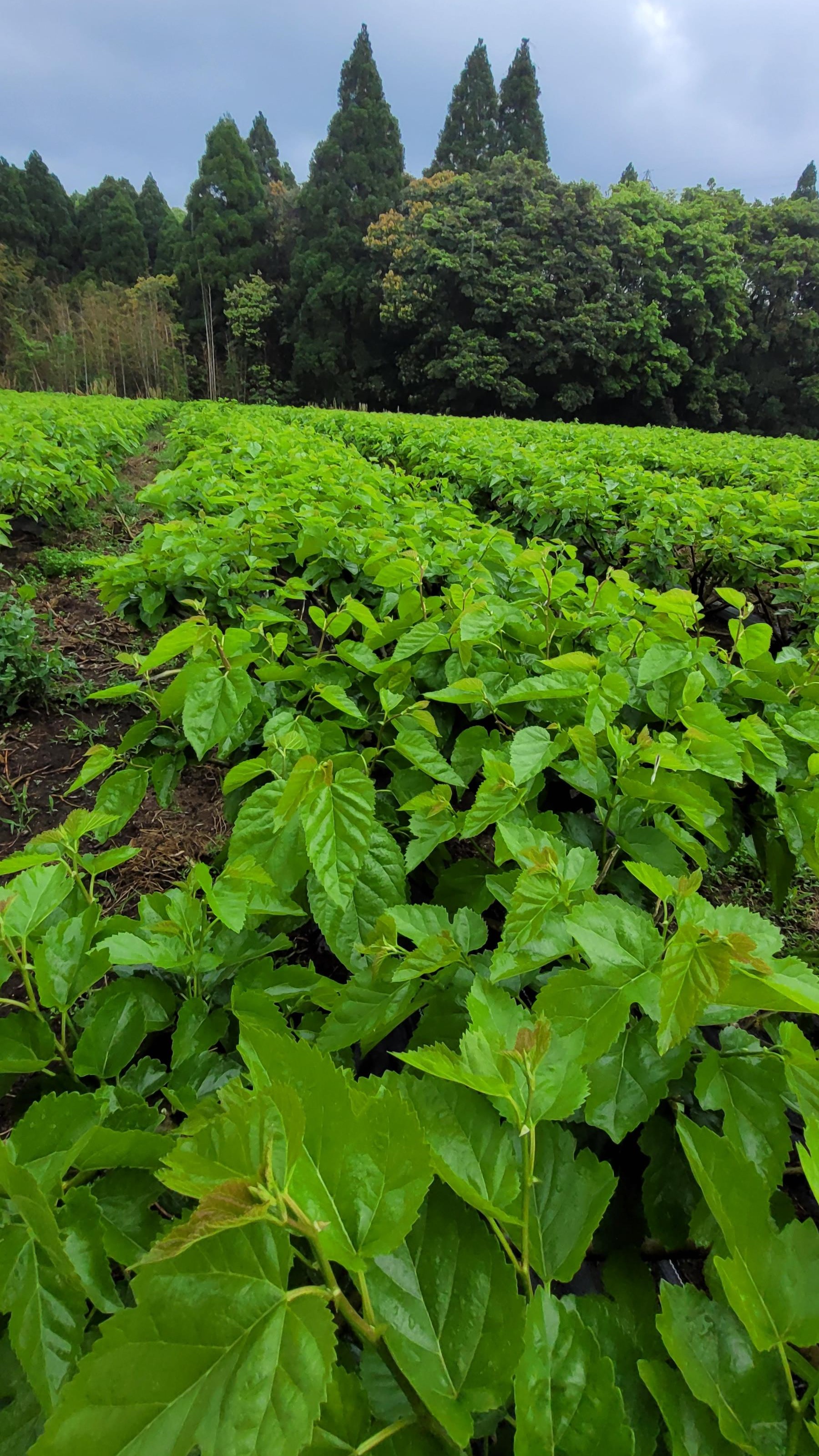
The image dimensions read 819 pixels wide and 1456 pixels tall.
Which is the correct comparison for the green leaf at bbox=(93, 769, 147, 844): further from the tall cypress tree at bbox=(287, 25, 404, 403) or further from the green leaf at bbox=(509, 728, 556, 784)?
the tall cypress tree at bbox=(287, 25, 404, 403)

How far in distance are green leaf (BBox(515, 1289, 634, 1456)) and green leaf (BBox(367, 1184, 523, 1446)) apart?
0.01 metres

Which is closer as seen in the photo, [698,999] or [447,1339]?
[447,1339]

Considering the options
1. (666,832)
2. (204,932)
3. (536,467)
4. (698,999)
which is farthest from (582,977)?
(536,467)

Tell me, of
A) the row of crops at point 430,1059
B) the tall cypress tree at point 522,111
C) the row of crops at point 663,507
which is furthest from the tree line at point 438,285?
the row of crops at point 430,1059

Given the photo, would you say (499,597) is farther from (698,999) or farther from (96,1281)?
(96,1281)

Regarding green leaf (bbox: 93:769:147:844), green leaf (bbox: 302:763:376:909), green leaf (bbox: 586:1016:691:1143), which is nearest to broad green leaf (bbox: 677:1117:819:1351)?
green leaf (bbox: 586:1016:691:1143)

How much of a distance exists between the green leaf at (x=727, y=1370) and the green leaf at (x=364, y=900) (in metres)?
0.51

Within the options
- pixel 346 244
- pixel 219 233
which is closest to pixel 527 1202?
pixel 346 244

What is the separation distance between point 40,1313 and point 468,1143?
13.7 inches

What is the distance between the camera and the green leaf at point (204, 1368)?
1.10ft

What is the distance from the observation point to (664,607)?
140 cm

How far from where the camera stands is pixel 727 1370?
47 cm

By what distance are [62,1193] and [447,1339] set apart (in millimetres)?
385

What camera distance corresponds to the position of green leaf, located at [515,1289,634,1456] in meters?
0.42
